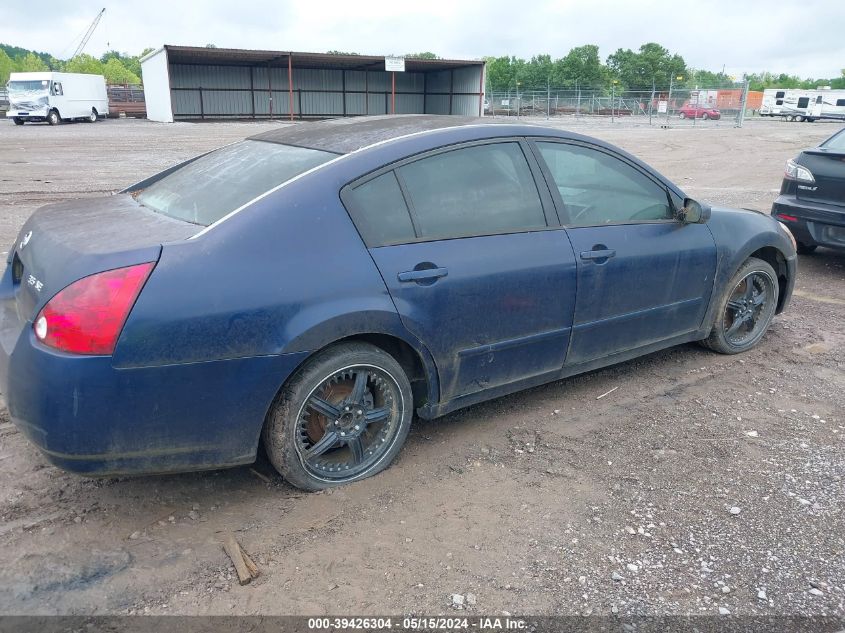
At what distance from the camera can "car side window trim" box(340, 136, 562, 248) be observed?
3105 mm

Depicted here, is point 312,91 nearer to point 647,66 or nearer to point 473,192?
point 473,192

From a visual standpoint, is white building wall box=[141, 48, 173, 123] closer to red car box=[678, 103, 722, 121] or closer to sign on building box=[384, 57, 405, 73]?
sign on building box=[384, 57, 405, 73]

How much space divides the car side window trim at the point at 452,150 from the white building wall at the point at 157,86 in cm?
3647

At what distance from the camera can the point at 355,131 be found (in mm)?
3615

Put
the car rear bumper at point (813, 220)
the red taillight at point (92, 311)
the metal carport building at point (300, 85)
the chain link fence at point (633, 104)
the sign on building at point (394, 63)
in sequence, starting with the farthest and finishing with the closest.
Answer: the metal carport building at point (300, 85), the sign on building at point (394, 63), the chain link fence at point (633, 104), the car rear bumper at point (813, 220), the red taillight at point (92, 311)

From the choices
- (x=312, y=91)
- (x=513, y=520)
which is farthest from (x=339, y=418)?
(x=312, y=91)

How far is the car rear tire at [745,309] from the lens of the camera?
4.67m

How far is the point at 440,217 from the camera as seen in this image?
3299 millimetres

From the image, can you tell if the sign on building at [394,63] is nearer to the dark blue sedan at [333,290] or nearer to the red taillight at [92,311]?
the dark blue sedan at [333,290]

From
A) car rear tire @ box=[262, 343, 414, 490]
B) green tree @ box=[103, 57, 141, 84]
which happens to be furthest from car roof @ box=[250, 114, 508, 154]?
green tree @ box=[103, 57, 141, 84]

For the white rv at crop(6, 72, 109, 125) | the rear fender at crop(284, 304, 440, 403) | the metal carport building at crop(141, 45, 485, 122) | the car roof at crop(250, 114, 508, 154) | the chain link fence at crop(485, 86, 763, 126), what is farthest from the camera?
the metal carport building at crop(141, 45, 485, 122)

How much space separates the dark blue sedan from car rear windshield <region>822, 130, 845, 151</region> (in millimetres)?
3902

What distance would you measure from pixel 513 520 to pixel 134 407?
1617 mm

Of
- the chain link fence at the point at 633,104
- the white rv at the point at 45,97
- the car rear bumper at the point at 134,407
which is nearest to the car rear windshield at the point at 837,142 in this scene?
the car rear bumper at the point at 134,407
